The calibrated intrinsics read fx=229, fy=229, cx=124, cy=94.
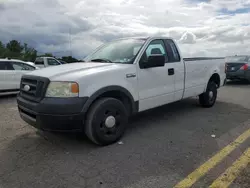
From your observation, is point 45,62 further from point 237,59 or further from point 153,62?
point 153,62

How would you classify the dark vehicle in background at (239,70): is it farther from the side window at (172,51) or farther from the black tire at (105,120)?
the black tire at (105,120)

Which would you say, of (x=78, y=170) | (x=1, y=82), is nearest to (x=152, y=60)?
(x=78, y=170)

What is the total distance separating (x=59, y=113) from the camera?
3.23 meters

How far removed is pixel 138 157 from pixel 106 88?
1.15 metres

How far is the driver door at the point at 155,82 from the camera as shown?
13.8 ft

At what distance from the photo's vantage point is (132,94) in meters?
4.01

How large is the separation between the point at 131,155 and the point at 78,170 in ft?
2.66

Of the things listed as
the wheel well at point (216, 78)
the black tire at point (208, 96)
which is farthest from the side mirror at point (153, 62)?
the wheel well at point (216, 78)

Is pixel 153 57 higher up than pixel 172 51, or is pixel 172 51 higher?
pixel 172 51

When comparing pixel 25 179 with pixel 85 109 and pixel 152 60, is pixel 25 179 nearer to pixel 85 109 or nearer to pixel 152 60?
pixel 85 109

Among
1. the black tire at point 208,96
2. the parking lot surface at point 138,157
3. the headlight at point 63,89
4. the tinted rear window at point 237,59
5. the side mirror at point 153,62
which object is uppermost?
the tinted rear window at point 237,59

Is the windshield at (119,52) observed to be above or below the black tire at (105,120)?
above

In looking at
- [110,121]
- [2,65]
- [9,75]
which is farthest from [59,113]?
[2,65]

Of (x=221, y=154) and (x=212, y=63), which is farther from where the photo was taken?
(x=212, y=63)
